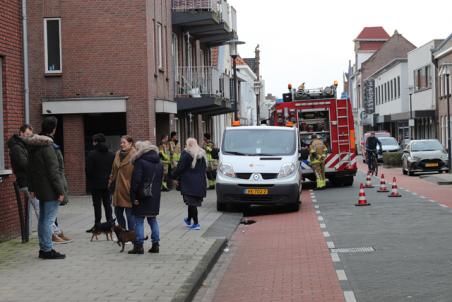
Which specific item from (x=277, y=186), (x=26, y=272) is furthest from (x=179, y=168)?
(x=26, y=272)

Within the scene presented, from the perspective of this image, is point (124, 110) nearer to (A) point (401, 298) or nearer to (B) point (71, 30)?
(B) point (71, 30)

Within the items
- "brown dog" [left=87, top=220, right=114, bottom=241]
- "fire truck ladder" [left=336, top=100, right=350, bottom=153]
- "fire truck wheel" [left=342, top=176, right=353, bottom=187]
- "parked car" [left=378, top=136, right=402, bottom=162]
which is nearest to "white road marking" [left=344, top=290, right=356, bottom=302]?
"brown dog" [left=87, top=220, right=114, bottom=241]

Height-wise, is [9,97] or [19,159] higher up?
[9,97]

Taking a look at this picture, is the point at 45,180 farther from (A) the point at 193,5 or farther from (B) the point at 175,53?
(A) the point at 193,5

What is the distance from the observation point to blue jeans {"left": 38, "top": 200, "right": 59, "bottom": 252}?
1162 cm

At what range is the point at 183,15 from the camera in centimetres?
3244

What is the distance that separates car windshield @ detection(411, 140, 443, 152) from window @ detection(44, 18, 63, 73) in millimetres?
17363

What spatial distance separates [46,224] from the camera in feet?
38.2

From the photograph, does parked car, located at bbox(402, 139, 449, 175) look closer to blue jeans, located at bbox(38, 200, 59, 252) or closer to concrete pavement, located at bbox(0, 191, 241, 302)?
concrete pavement, located at bbox(0, 191, 241, 302)

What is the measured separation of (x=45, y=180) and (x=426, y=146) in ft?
91.5

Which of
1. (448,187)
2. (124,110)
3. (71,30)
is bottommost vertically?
(448,187)

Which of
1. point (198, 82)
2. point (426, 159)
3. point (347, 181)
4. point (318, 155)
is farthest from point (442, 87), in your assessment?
point (318, 155)

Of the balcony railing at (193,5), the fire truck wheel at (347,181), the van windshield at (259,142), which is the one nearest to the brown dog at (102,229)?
the van windshield at (259,142)

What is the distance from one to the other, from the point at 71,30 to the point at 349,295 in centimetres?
1849
